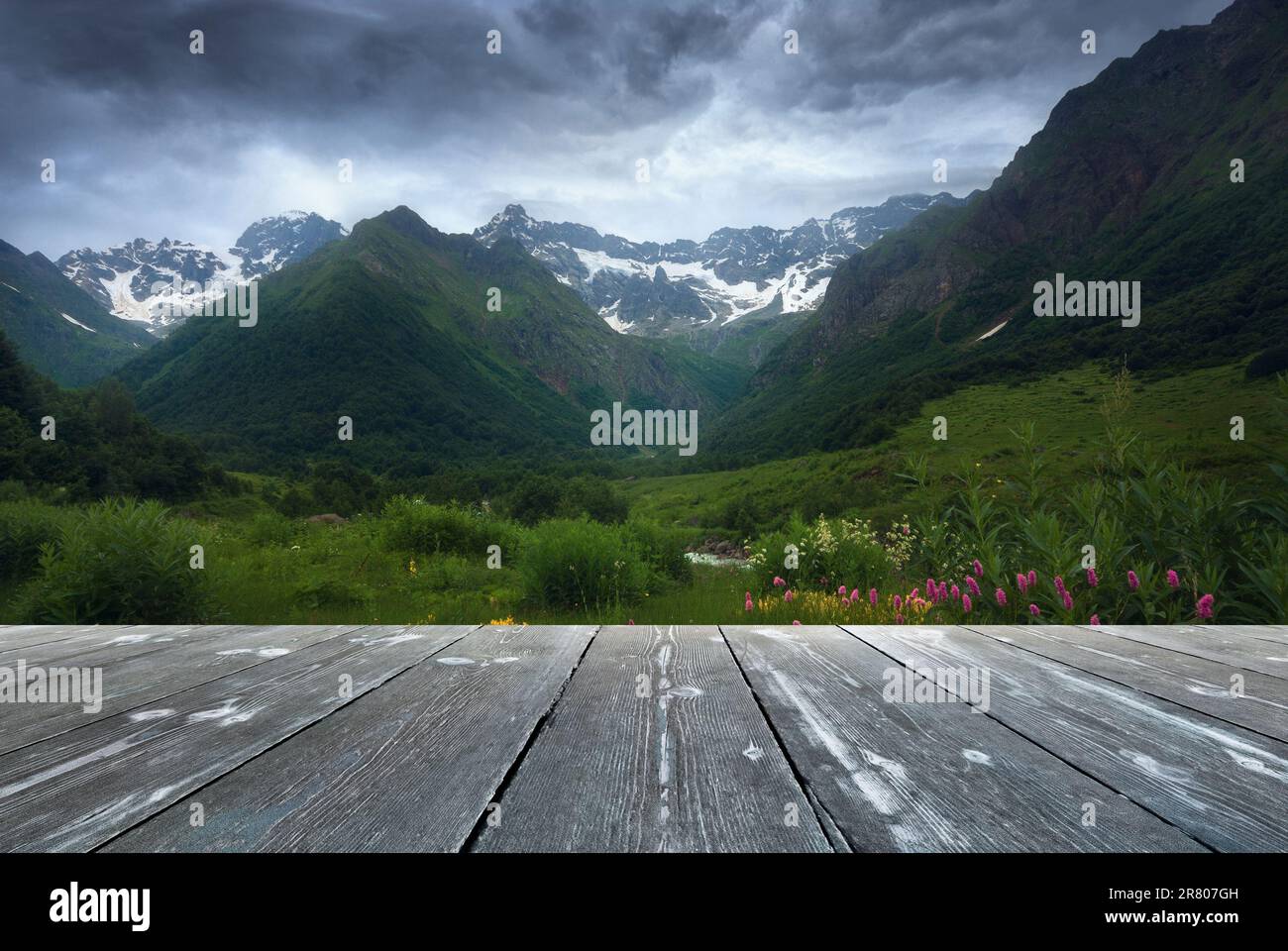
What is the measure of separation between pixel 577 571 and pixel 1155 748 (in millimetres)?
7528

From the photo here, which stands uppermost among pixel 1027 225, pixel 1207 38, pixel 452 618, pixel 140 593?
pixel 1207 38

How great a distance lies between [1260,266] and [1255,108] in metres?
69.7

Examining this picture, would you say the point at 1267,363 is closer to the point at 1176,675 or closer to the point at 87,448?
the point at 1176,675

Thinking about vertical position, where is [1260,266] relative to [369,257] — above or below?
below

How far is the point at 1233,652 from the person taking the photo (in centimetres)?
252

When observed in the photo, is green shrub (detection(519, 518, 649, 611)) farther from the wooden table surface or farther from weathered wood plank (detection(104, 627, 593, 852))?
weathered wood plank (detection(104, 627, 593, 852))

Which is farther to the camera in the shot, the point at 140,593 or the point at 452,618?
the point at 452,618

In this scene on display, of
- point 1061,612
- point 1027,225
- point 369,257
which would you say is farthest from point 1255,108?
point 369,257

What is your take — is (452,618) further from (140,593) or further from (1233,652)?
(1233,652)

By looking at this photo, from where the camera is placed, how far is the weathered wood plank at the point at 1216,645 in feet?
7.65
